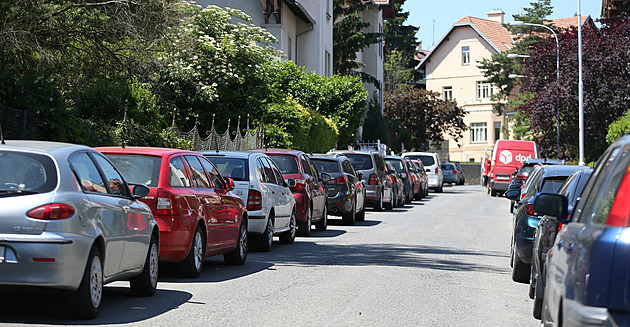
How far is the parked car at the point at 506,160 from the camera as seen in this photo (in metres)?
43.8

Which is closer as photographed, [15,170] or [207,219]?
[15,170]

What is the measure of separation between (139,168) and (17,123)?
16.0 ft

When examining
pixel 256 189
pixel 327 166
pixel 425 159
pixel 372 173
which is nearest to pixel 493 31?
pixel 425 159

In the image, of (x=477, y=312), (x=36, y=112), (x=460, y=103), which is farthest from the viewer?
(x=460, y=103)

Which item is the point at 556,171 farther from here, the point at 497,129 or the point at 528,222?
the point at 497,129

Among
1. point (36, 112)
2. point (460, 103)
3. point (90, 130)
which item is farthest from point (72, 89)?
point (460, 103)

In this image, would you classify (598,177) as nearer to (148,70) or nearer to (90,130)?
(90,130)

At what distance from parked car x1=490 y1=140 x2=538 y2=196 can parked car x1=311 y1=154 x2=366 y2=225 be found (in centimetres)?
2214

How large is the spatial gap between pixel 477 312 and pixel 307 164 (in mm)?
9673

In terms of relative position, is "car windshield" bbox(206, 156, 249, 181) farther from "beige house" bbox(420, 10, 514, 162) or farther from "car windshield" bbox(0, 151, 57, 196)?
"beige house" bbox(420, 10, 514, 162)

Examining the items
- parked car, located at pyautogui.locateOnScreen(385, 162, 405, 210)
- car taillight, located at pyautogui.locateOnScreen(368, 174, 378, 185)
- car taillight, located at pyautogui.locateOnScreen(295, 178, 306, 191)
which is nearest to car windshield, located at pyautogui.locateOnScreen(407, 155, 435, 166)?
parked car, located at pyautogui.locateOnScreen(385, 162, 405, 210)

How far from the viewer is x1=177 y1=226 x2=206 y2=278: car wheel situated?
1088 centimetres

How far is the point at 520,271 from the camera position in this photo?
11.7m

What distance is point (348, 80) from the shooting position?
129 feet
